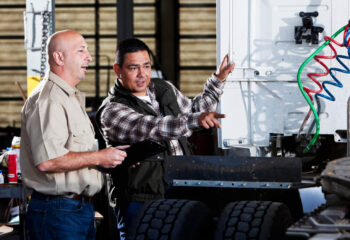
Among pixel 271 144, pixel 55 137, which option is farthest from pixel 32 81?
pixel 55 137

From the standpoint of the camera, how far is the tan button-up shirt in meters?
3.65

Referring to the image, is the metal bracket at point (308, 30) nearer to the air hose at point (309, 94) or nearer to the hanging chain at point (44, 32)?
the air hose at point (309, 94)

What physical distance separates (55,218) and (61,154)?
357mm

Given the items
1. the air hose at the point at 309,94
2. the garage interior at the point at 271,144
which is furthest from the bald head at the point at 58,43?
the air hose at the point at 309,94

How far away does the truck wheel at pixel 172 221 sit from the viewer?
11.0 ft

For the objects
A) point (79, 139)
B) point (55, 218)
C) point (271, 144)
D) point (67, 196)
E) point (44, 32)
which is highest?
point (44, 32)

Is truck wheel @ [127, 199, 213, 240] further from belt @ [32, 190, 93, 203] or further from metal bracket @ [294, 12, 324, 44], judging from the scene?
metal bracket @ [294, 12, 324, 44]


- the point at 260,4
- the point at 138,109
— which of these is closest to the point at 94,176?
the point at 138,109

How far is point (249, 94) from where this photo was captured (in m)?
4.79

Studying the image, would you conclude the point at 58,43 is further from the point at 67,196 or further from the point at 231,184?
the point at 231,184

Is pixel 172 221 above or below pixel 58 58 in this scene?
below

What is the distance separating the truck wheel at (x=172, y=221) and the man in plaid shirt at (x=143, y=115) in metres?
0.55

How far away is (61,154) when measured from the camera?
11.9 ft

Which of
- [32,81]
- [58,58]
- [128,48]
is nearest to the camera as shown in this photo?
[58,58]
